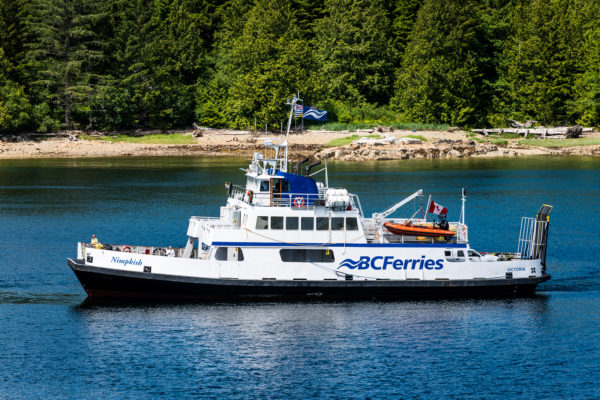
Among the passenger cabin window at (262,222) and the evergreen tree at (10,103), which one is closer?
the passenger cabin window at (262,222)

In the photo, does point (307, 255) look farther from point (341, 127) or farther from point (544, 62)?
point (544, 62)

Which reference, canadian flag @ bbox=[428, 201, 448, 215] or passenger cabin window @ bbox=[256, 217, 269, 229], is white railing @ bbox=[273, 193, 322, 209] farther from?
canadian flag @ bbox=[428, 201, 448, 215]

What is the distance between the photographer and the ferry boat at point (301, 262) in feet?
130

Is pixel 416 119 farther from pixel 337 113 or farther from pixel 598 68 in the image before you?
pixel 598 68

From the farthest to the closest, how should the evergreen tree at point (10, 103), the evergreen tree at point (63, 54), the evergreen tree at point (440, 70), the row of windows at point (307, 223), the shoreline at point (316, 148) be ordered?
the evergreen tree at point (440, 70) < the evergreen tree at point (63, 54) < the shoreline at point (316, 148) < the evergreen tree at point (10, 103) < the row of windows at point (307, 223)

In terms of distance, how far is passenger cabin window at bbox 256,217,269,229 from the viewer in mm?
40344

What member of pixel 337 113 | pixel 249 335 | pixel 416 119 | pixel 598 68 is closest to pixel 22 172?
pixel 337 113

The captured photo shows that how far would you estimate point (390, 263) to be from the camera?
4050cm

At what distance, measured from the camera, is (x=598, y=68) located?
121875 mm

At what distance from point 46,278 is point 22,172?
53625mm

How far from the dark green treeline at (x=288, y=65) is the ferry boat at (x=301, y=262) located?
77.5 metres

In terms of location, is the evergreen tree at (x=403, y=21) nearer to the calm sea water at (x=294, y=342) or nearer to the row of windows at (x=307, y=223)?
the calm sea water at (x=294, y=342)

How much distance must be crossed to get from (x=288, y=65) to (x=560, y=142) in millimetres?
40852

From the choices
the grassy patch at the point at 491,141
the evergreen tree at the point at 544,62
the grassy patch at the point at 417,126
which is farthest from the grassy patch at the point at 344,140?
the evergreen tree at the point at 544,62
